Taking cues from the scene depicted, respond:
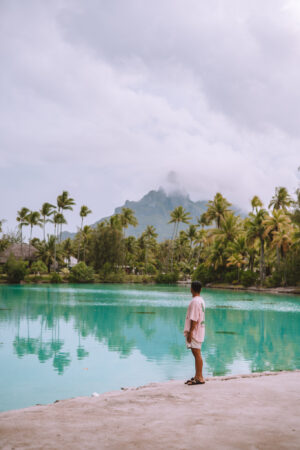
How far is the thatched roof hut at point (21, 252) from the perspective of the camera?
7325 centimetres

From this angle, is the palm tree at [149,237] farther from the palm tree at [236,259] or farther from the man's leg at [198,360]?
the man's leg at [198,360]

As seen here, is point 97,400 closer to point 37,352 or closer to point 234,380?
point 234,380

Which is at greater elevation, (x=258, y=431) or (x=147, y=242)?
(x=147, y=242)

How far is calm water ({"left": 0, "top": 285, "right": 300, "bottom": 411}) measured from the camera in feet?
32.7

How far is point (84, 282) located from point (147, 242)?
2585cm

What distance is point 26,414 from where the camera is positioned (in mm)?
5488

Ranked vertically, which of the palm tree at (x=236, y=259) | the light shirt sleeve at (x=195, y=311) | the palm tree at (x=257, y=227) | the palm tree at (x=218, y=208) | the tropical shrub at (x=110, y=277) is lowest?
the tropical shrub at (x=110, y=277)

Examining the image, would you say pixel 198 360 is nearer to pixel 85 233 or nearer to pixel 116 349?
pixel 116 349

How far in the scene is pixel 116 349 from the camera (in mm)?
14297

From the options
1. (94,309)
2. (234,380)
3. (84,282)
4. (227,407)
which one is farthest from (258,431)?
(84,282)

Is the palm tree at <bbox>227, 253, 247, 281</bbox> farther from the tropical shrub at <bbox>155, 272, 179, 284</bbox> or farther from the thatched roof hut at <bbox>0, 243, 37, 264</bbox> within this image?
the thatched roof hut at <bbox>0, 243, 37, 264</bbox>

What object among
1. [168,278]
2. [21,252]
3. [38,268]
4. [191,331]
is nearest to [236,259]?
[168,278]

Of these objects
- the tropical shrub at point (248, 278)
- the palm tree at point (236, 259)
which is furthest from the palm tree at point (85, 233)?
the tropical shrub at point (248, 278)

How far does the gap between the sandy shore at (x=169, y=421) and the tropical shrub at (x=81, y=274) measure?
57266 mm
